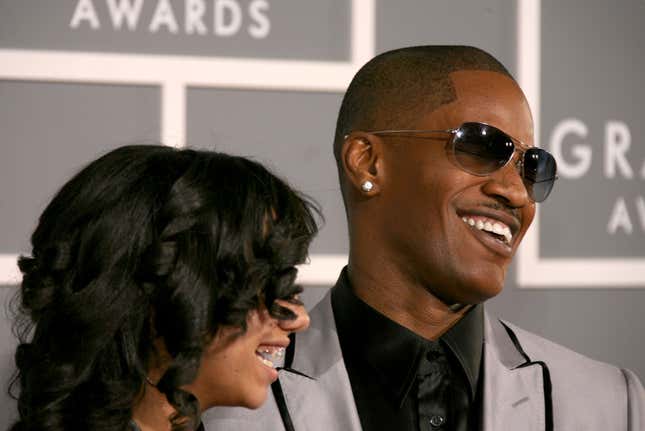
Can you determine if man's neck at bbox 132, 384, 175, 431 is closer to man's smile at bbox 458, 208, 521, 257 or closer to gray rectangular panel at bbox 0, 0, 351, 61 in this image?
man's smile at bbox 458, 208, 521, 257

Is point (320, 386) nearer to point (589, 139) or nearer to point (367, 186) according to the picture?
point (367, 186)

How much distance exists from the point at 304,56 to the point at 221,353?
2.82ft

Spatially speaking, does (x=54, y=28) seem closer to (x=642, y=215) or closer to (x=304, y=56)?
(x=304, y=56)

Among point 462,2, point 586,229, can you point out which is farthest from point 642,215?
point 462,2

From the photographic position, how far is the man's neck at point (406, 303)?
1.38 m

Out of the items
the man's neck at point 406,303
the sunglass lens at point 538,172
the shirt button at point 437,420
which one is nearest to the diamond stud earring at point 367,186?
the man's neck at point 406,303

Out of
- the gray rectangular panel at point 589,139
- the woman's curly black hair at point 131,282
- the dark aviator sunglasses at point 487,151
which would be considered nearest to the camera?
the woman's curly black hair at point 131,282

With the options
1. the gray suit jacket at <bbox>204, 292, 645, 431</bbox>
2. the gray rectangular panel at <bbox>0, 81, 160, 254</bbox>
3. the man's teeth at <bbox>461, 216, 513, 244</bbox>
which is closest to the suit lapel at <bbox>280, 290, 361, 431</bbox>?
the gray suit jacket at <bbox>204, 292, 645, 431</bbox>

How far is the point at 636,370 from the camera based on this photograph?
201cm

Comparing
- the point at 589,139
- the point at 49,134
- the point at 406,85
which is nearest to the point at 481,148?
the point at 406,85

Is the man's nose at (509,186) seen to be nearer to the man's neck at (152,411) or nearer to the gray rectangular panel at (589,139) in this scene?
the man's neck at (152,411)

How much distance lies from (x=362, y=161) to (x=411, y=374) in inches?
12.0

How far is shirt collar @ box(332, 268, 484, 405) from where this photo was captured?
1.37m

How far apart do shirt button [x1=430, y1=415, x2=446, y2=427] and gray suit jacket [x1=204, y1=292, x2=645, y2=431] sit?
6 centimetres
